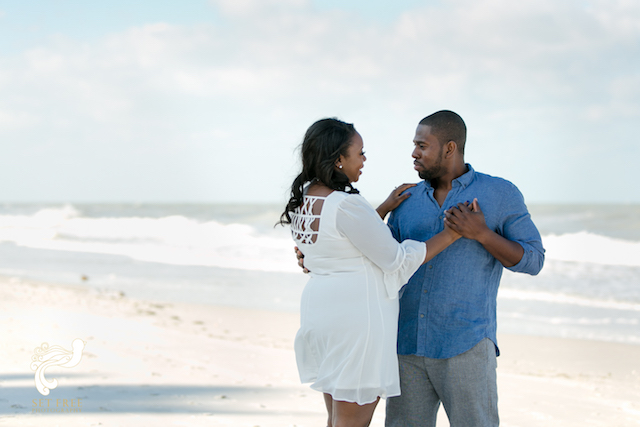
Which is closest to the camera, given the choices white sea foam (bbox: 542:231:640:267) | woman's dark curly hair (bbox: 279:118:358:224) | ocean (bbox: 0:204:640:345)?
woman's dark curly hair (bbox: 279:118:358:224)

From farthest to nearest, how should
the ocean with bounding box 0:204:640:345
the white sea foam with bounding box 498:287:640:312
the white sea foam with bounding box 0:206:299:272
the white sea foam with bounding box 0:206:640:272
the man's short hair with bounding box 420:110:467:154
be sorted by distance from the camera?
the white sea foam with bounding box 0:206:299:272
the white sea foam with bounding box 0:206:640:272
the white sea foam with bounding box 498:287:640:312
the ocean with bounding box 0:204:640:345
the man's short hair with bounding box 420:110:467:154

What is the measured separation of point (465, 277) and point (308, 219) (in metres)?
0.73

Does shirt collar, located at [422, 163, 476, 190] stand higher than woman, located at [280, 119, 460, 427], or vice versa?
shirt collar, located at [422, 163, 476, 190]

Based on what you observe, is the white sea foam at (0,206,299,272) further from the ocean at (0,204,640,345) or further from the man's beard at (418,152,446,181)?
the man's beard at (418,152,446,181)

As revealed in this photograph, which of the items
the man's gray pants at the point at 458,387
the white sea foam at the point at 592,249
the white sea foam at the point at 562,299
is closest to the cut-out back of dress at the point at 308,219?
the man's gray pants at the point at 458,387

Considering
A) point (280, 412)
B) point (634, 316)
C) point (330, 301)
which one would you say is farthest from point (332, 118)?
point (634, 316)

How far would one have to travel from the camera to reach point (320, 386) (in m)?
2.47

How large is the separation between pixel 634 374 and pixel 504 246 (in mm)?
4608

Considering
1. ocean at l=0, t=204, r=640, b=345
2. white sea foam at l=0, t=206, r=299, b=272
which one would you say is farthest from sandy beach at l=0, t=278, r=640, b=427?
white sea foam at l=0, t=206, r=299, b=272

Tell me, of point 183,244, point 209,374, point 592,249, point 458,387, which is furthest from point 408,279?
point 183,244

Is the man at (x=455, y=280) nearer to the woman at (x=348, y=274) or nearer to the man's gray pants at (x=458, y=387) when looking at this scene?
the man's gray pants at (x=458, y=387)

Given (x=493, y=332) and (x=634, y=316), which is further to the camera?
(x=634, y=316)

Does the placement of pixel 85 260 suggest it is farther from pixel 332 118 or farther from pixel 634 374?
pixel 332 118

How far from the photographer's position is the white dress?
7.67 ft
